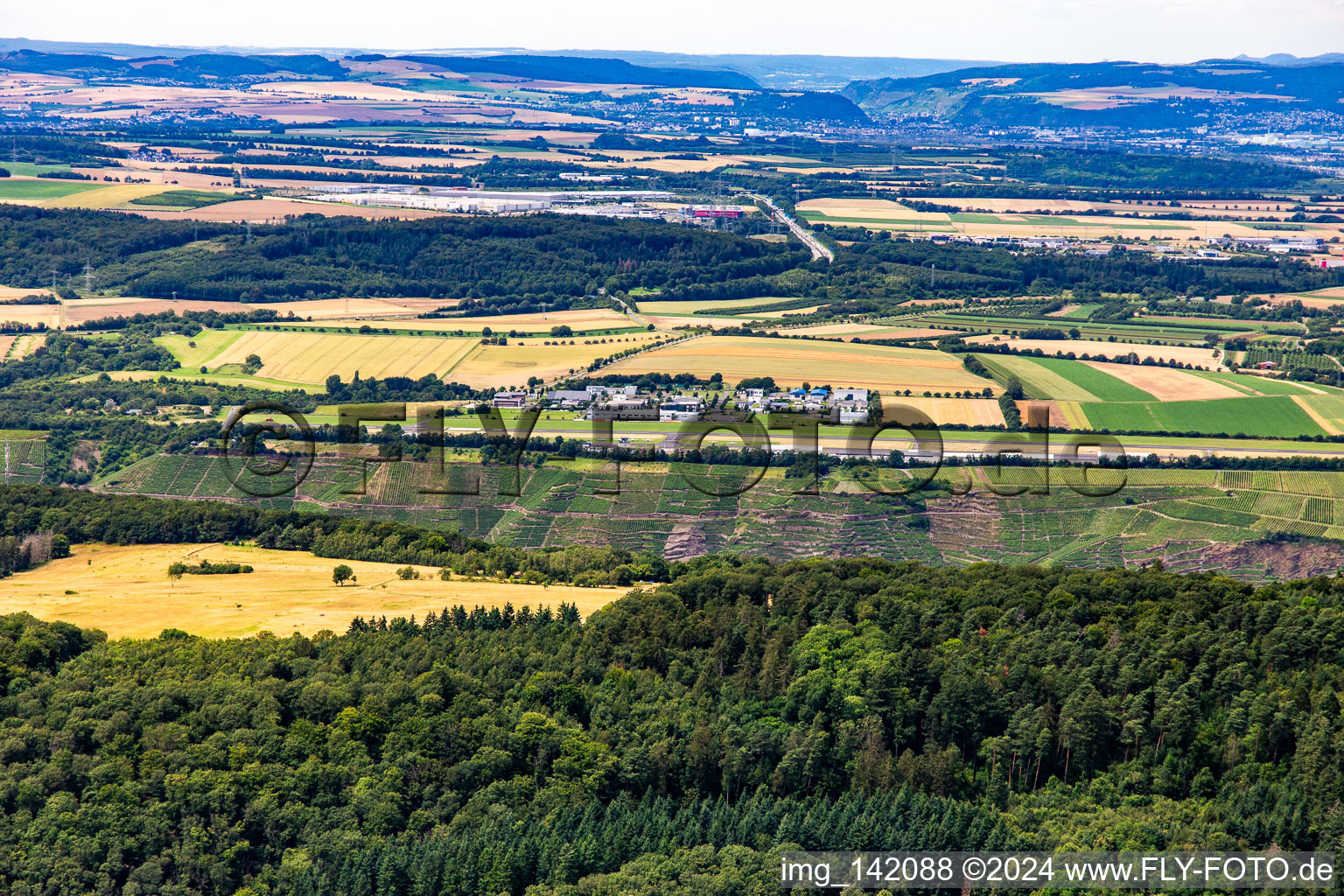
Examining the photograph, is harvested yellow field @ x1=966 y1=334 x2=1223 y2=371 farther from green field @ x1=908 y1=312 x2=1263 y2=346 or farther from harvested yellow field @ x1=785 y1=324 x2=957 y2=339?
harvested yellow field @ x1=785 y1=324 x2=957 y2=339

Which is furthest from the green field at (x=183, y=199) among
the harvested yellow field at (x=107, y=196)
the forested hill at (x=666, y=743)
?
the forested hill at (x=666, y=743)

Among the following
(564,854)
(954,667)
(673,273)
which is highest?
(673,273)

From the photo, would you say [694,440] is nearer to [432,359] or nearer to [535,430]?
[535,430]

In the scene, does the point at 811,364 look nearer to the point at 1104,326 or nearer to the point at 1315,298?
the point at 1104,326

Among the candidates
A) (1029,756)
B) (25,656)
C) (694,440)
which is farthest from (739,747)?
(694,440)

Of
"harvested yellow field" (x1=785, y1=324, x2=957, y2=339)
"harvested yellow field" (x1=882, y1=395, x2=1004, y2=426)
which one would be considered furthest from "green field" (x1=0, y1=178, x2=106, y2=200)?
"harvested yellow field" (x1=882, y1=395, x2=1004, y2=426)

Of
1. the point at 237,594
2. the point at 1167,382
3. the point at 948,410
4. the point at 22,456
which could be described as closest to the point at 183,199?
the point at 22,456
